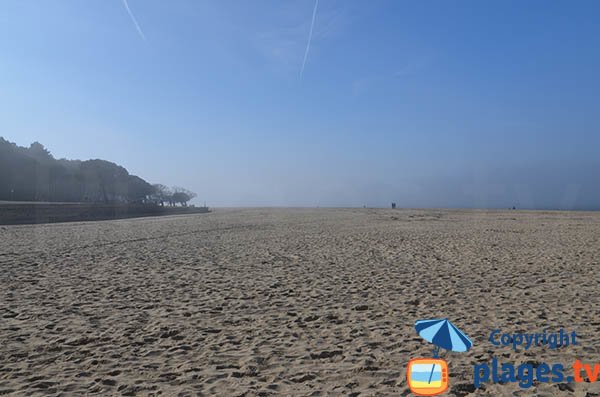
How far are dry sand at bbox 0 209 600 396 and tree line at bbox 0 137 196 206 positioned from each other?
83.9m

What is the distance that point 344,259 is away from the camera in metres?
14.0

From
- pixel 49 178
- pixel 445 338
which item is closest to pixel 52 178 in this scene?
pixel 49 178

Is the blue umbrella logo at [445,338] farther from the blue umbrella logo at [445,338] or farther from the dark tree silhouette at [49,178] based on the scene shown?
the dark tree silhouette at [49,178]

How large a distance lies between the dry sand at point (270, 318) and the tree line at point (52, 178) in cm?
8393

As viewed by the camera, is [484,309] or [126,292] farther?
[126,292]

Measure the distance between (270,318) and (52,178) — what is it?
323 ft

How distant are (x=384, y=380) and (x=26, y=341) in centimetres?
598

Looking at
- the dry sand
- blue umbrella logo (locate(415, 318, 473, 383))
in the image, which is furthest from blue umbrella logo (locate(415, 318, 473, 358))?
the dry sand

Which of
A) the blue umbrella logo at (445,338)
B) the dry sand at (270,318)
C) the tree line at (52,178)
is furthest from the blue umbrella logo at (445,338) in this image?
the tree line at (52,178)

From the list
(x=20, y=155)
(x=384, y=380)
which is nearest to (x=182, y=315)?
(x=384, y=380)

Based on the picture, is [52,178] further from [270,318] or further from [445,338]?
[445,338]

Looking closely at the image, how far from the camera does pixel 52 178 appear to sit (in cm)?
8369

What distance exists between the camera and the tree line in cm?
7750

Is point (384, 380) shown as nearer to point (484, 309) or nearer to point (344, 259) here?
point (484, 309)
